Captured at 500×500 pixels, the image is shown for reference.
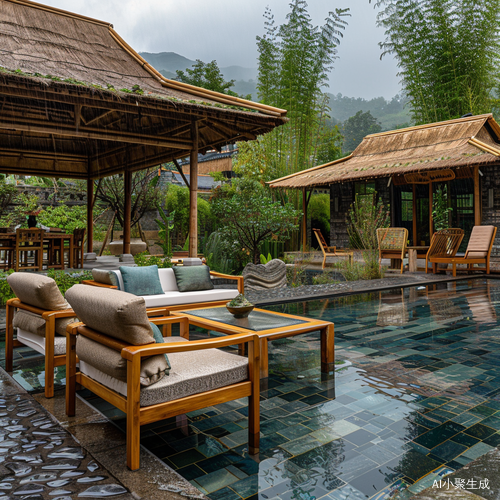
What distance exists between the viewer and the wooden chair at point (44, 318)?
10.2ft

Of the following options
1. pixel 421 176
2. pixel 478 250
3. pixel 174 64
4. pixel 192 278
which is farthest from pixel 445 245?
pixel 174 64

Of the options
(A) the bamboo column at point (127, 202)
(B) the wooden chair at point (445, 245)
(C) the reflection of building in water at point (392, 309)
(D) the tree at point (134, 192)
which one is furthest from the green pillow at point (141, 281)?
(D) the tree at point (134, 192)

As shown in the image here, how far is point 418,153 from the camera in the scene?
13.0 metres

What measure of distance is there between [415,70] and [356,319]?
12909 mm

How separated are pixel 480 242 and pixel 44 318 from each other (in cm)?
1002

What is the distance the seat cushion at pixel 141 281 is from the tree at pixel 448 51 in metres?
13.6

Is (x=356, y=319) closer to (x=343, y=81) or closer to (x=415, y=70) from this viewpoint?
(x=415, y=70)

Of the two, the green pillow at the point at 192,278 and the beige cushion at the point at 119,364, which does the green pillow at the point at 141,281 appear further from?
the beige cushion at the point at 119,364

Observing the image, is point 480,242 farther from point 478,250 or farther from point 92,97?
point 92,97

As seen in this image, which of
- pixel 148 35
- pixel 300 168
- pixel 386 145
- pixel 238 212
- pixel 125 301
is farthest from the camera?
pixel 148 35

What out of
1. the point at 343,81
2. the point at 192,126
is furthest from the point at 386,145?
the point at 343,81

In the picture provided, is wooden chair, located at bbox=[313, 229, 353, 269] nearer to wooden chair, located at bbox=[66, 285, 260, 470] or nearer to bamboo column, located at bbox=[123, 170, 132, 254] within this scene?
bamboo column, located at bbox=[123, 170, 132, 254]

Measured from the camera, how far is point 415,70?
1562 cm

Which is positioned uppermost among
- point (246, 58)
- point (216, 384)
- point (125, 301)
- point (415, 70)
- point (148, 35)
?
point (148, 35)
